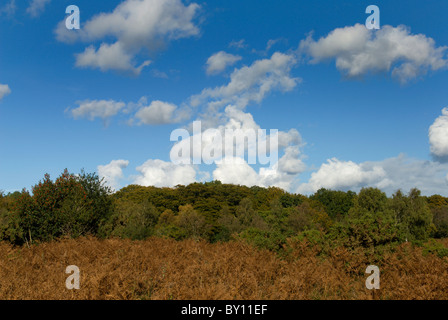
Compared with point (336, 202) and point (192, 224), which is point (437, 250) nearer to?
point (192, 224)

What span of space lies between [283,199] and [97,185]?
54.8 m

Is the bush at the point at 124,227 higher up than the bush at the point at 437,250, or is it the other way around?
the bush at the point at 124,227

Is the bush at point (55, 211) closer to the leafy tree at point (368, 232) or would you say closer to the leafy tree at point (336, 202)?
the leafy tree at point (368, 232)

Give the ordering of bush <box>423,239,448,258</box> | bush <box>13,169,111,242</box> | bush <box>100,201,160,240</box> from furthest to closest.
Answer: bush <box>100,201,160,240</box> → bush <box>13,169,111,242</box> → bush <box>423,239,448,258</box>

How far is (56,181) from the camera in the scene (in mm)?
23328

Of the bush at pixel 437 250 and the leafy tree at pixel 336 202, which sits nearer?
the bush at pixel 437 250

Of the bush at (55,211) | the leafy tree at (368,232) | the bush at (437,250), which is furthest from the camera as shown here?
the bush at (55,211)

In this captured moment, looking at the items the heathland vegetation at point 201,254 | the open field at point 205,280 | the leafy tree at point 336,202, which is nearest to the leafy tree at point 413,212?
the heathland vegetation at point 201,254

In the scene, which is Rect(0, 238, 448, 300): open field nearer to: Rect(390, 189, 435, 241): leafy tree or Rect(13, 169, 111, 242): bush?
Rect(13, 169, 111, 242): bush

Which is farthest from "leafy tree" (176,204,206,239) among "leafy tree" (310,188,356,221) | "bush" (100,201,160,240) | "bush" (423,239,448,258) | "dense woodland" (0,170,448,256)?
"bush" (423,239,448,258)

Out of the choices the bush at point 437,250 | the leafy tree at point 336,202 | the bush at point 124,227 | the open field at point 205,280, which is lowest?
the bush at point 437,250
